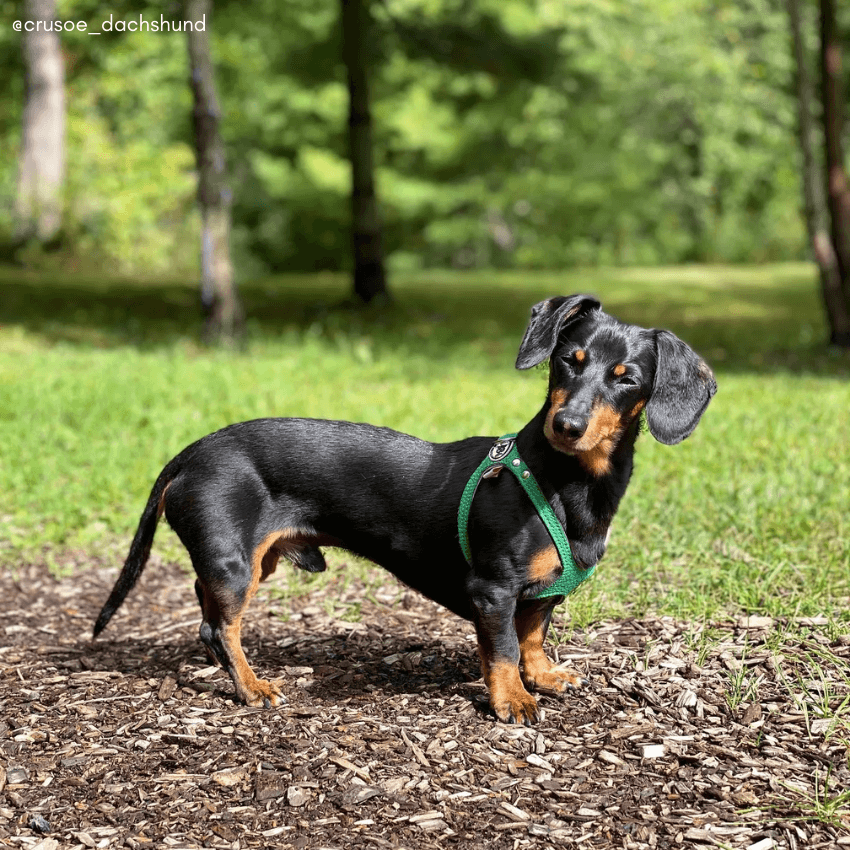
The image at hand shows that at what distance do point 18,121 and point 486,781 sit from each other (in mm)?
26134

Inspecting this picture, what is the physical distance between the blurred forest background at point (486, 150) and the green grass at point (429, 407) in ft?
23.2

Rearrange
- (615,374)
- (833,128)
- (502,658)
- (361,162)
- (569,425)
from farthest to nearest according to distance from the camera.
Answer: (361,162), (833,128), (502,658), (615,374), (569,425)

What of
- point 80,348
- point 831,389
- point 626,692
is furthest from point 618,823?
point 80,348

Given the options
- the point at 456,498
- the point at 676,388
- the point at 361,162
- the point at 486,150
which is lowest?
the point at 456,498

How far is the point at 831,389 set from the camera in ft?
29.9

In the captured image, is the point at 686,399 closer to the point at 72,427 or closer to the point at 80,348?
the point at 72,427

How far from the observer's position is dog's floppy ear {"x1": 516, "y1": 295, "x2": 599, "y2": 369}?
134 inches

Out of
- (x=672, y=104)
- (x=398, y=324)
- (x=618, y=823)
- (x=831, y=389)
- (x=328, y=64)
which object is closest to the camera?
(x=618, y=823)

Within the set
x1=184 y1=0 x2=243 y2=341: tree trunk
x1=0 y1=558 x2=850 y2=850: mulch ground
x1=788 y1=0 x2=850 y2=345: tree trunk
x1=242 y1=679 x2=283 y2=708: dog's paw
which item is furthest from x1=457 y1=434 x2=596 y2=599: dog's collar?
x1=788 y1=0 x2=850 y2=345: tree trunk

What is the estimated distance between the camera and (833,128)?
11008 mm

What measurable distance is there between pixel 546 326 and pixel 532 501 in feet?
1.97

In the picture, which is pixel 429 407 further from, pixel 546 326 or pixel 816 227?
pixel 816 227

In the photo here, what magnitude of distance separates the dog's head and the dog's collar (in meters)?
0.21

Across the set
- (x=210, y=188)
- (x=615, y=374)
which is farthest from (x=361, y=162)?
(x=615, y=374)
